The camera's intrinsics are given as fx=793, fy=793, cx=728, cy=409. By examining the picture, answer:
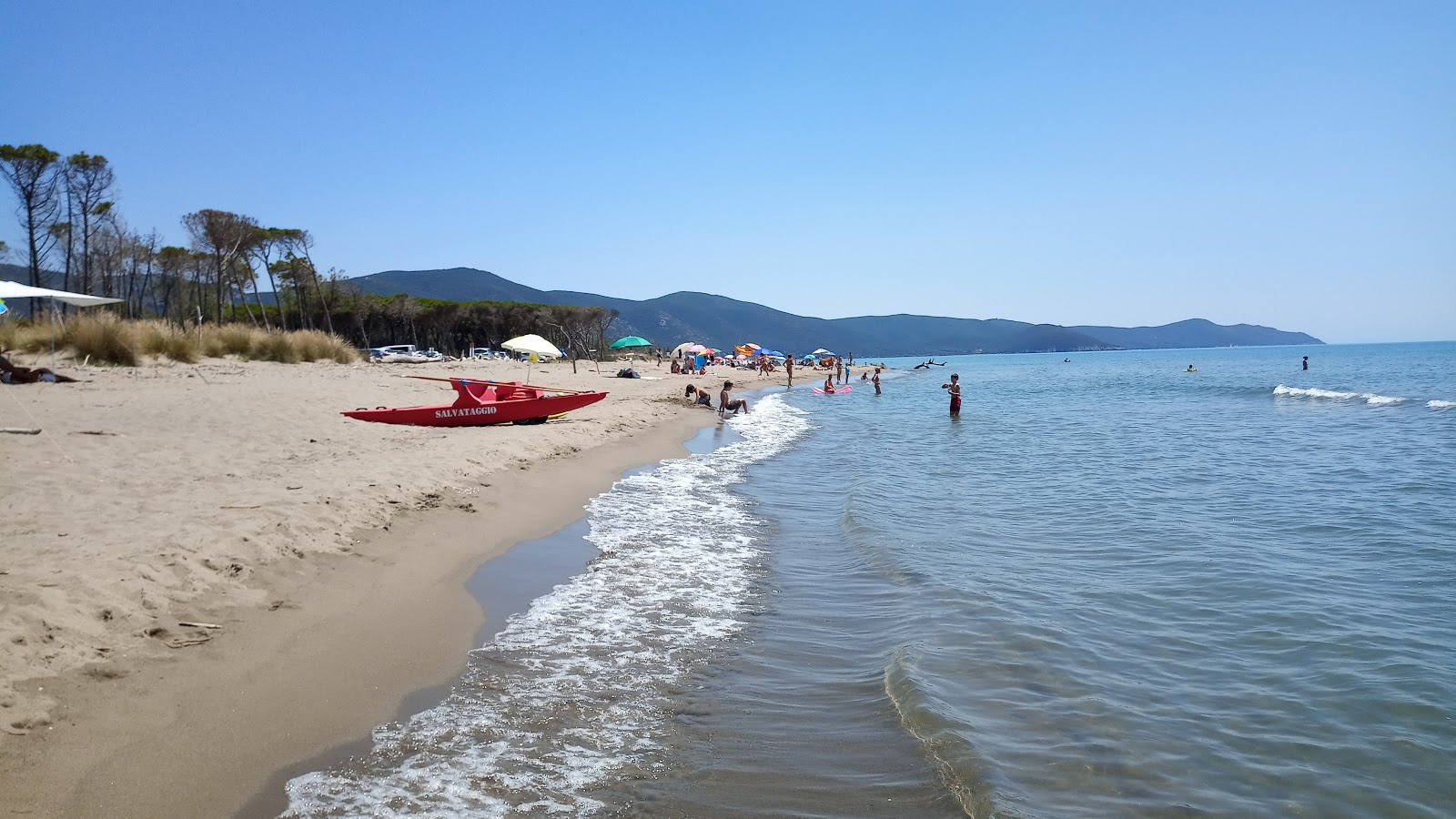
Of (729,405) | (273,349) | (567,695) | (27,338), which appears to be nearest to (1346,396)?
(729,405)

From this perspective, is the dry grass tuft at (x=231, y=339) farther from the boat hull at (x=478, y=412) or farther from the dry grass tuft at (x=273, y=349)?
the boat hull at (x=478, y=412)

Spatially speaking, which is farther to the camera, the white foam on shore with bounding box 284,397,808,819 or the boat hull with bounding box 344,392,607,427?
the boat hull with bounding box 344,392,607,427

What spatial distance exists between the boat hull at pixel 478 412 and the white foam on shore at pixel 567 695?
7314 millimetres

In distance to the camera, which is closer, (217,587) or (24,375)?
(217,587)

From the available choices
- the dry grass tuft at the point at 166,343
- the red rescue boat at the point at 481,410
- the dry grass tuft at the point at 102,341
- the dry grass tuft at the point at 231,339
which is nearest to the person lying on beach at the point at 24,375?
the dry grass tuft at the point at 102,341

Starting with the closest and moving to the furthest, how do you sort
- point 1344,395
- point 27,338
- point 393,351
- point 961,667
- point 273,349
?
point 961,667
point 27,338
point 273,349
point 1344,395
point 393,351

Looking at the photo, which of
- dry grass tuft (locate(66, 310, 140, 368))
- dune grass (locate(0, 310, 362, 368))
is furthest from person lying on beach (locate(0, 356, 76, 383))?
dune grass (locate(0, 310, 362, 368))

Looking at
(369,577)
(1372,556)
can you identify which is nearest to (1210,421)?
(1372,556)

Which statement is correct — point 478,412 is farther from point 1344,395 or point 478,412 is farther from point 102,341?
point 1344,395

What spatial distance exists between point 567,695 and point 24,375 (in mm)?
15818

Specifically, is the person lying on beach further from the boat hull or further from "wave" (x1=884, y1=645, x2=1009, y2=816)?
"wave" (x1=884, y1=645, x2=1009, y2=816)

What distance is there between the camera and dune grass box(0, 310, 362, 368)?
19.2 metres

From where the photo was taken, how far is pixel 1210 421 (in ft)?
79.3

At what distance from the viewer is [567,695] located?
4461mm
